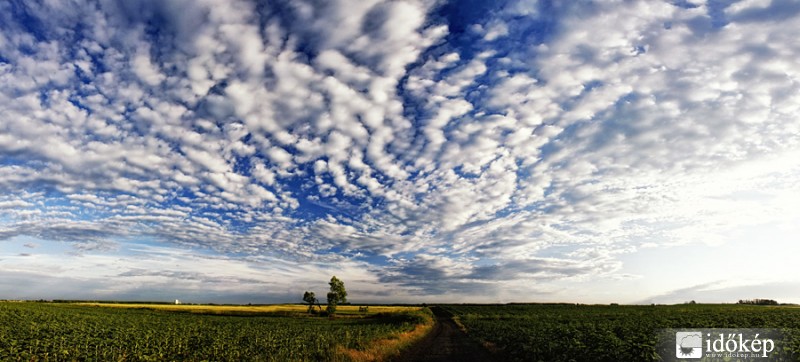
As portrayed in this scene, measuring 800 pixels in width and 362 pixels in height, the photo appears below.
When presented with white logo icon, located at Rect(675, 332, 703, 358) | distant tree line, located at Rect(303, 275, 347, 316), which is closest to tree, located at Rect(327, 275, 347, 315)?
distant tree line, located at Rect(303, 275, 347, 316)

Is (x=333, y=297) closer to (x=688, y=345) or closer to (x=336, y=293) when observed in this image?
(x=336, y=293)

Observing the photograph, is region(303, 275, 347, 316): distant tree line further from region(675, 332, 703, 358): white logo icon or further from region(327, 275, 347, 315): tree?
region(675, 332, 703, 358): white logo icon

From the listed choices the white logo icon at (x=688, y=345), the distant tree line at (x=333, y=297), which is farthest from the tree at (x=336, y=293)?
the white logo icon at (x=688, y=345)

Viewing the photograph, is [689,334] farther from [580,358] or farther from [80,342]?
[80,342]

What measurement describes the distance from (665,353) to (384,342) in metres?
20.0

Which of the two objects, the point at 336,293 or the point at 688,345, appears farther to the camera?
the point at 336,293

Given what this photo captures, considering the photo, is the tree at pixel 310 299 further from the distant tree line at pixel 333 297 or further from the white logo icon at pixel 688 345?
the white logo icon at pixel 688 345

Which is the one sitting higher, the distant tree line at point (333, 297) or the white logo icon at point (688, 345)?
the white logo icon at point (688, 345)

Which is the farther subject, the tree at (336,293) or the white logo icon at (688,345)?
the tree at (336,293)

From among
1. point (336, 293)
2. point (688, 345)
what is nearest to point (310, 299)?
point (336, 293)

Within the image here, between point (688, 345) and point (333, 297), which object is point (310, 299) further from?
point (688, 345)

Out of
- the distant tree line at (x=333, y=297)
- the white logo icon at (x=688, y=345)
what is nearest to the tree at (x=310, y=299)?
the distant tree line at (x=333, y=297)

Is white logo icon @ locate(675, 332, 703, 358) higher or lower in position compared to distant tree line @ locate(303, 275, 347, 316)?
higher

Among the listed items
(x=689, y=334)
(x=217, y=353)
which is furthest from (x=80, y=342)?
(x=689, y=334)
